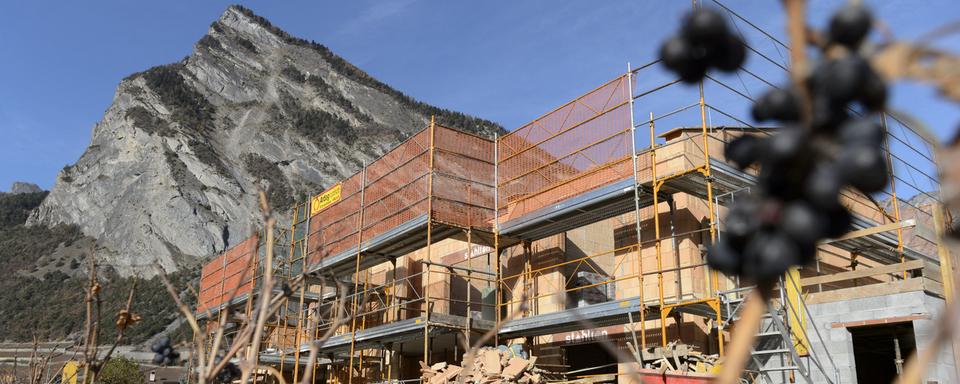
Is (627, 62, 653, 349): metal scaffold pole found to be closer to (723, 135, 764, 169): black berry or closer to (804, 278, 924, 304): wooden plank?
(804, 278, 924, 304): wooden plank

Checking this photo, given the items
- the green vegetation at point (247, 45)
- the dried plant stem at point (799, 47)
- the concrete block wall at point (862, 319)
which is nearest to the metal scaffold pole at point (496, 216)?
the concrete block wall at point (862, 319)

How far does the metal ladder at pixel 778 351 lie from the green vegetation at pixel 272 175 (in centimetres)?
8386

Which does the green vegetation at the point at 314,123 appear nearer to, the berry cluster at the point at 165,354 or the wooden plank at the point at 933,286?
the wooden plank at the point at 933,286

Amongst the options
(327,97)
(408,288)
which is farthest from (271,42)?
(408,288)

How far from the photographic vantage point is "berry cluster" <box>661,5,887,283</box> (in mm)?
1646

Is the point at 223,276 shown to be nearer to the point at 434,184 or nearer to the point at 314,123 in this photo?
the point at 434,184

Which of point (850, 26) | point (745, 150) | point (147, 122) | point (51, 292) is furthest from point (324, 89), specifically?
point (850, 26)

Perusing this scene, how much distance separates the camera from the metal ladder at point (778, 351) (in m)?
12.3

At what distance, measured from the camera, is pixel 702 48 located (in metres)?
2.12

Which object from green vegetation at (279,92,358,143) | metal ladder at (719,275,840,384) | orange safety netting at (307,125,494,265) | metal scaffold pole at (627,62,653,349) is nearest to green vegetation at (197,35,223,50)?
green vegetation at (279,92,358,143)

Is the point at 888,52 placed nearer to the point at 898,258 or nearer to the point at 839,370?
the point at 839,370

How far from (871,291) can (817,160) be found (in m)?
12.2

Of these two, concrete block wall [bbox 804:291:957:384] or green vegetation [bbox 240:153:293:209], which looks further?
green vegetation [bbox 240:153:293:209]

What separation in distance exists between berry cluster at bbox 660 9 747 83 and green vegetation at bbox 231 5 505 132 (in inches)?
4342
